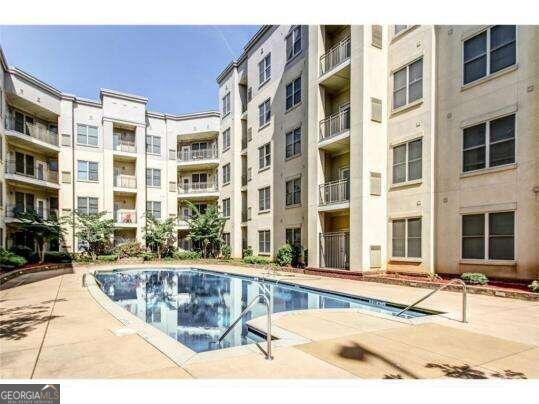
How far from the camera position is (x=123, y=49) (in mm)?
11188

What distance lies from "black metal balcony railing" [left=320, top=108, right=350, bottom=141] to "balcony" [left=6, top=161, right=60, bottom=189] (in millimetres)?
22723

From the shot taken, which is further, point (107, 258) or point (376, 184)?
point (107, 258)

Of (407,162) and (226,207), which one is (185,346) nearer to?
(407,162)

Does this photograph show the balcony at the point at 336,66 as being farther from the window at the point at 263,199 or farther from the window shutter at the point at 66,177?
the window shutter at the point at 66,177

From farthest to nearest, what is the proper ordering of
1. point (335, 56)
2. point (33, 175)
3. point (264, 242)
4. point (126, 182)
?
point (126, 182)
point (33, 175)
point (264, 242)
point (335, 56)

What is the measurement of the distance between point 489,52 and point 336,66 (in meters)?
7.02

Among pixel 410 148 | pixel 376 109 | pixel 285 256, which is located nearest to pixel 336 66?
pixel 376 109

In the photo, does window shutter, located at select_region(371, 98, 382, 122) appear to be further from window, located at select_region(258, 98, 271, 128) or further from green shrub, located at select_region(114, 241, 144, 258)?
green shrub, located at select_region(114, 241, 144, 258)

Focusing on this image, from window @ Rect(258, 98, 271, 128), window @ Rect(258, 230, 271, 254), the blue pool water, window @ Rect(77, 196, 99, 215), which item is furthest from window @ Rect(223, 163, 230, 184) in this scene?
the blue pool water

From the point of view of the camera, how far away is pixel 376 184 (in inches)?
663

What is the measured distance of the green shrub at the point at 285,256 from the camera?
863 inches

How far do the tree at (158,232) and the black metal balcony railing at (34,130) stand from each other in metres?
10.2

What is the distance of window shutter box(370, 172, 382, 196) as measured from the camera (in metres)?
16.7
